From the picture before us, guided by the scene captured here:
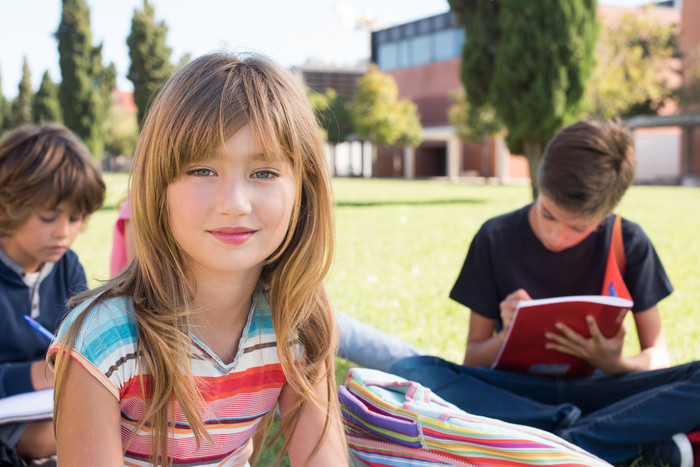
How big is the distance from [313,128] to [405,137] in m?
34.0

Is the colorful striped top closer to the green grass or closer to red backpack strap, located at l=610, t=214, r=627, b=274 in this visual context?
the green grass

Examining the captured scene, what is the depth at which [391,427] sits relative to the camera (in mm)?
1926

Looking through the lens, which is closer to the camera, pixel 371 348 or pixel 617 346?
pixel 617 346

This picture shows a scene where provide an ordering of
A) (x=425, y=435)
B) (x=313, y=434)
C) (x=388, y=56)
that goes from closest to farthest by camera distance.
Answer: (x=313, y=434), (x=425, y=435), (x=388, y=56)

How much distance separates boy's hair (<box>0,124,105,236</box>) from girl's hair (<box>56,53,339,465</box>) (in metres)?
1.14

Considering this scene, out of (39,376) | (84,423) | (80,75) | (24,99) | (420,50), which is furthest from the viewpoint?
(420,50)

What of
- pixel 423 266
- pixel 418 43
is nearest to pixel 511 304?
pixel 423 266

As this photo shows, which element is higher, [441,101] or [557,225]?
[441,101]

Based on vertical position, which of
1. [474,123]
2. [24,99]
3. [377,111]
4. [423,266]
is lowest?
[423,266]

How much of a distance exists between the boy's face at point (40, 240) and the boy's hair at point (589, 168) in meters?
1.78

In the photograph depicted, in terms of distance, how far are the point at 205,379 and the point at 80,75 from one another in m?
25.2

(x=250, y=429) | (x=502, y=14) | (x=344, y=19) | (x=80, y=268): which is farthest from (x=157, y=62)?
(x=344, y=19)

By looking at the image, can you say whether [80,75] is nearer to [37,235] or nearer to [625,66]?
[625,66]

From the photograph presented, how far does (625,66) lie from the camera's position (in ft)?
70.2
